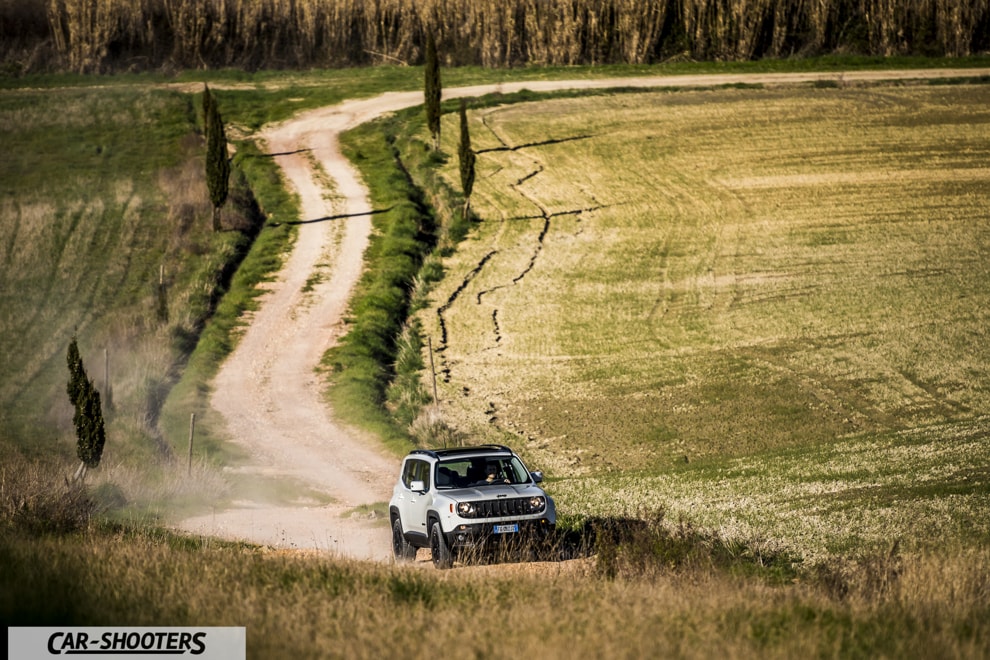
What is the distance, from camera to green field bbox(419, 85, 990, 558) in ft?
82.9

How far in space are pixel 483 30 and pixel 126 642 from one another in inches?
2697

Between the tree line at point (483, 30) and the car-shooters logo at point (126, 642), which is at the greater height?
the tree line at point (483, 30)

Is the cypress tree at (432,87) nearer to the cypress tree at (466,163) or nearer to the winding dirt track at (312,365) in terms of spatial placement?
the winding dirt track at (312,365)

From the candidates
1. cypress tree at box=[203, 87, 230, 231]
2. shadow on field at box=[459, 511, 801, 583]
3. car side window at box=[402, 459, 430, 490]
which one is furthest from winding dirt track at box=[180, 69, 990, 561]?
cypress tree at box=[203, 87, 230, 231]

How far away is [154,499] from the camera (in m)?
27.0

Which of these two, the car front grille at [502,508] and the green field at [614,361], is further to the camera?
the car front grille at [502,508]

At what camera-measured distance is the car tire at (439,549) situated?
1828cm

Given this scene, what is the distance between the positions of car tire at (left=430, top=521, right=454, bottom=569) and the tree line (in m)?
59.8

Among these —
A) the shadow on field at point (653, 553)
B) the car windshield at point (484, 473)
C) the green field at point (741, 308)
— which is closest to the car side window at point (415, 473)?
the car windshield at point (484, 473)

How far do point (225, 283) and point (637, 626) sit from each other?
1508 inches

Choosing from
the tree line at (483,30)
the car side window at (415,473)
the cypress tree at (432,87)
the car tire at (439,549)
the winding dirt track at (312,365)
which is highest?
the tree line at (483,30)

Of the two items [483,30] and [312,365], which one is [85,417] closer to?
[312,365]

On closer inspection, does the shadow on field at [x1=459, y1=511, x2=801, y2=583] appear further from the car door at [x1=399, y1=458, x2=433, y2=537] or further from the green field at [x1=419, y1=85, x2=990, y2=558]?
the car door at [x1=399, y1=458, x2=433, y2=537]

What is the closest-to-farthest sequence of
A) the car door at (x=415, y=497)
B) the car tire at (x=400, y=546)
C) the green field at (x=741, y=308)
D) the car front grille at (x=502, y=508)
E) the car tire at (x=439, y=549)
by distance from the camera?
the car tire at (x=439, y=549) < the car front grille at (x=502, y=508) < the car door at (x=415, y=497) < the car tire at (x=400, y=546) < the green field at (x=741, y=308)
